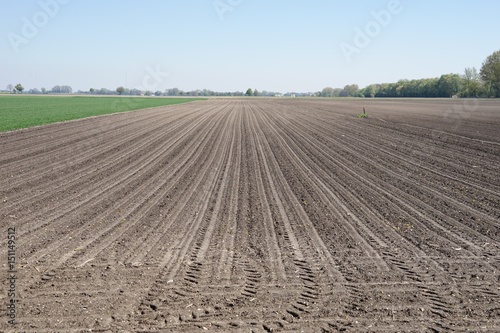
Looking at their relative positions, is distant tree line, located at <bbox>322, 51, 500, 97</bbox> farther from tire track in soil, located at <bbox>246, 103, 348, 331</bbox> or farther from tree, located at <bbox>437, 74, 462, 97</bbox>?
tire track in soil, located at <bbox>246, 103, 348, 331</bbox>

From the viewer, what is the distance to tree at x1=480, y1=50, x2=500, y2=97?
313 feet

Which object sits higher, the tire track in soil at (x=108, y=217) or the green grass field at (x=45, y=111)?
the tire track in soil at (x=108, y=217)

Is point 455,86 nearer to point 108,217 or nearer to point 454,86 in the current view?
point 454,86

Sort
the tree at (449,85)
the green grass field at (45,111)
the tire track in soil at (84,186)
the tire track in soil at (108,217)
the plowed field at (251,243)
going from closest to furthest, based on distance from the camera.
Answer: the plowed field at (251,243) → the tire track in soil at (108,217) → the tire track in soil at (84,186) → the green grass field at (45,111) → the tree at (449,85)

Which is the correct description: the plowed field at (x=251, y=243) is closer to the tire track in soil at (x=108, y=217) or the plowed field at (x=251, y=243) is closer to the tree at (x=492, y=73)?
the tire track in soil at (x=108, y=217)

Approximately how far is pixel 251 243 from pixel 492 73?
103m

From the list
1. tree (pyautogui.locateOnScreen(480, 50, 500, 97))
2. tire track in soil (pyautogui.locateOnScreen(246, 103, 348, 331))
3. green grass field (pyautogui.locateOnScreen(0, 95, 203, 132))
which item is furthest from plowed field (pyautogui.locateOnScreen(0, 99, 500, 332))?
tree (pyautogui.locateOnScreen(480, 50, 500, 97))

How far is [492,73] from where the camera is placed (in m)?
96.7

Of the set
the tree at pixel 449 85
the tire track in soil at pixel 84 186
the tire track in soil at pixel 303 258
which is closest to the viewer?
the tire track in soil at pixel 303 258

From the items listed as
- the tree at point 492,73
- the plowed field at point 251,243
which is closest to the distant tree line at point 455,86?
the tree at point 492,73

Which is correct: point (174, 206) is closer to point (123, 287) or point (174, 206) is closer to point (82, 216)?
point (82, 216)

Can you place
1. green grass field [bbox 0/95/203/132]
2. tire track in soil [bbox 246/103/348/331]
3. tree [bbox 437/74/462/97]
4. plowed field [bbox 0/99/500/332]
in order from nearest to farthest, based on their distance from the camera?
plowed field [bbox 0/99/500/332]
tire track in soil [bbox 246/103/348/331]
green grass field [bbox 0/95/203/132]
tree [bbox 437/74/462/97]

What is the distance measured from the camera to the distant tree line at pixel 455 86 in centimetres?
9725

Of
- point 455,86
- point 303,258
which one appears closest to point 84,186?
point 303,258
